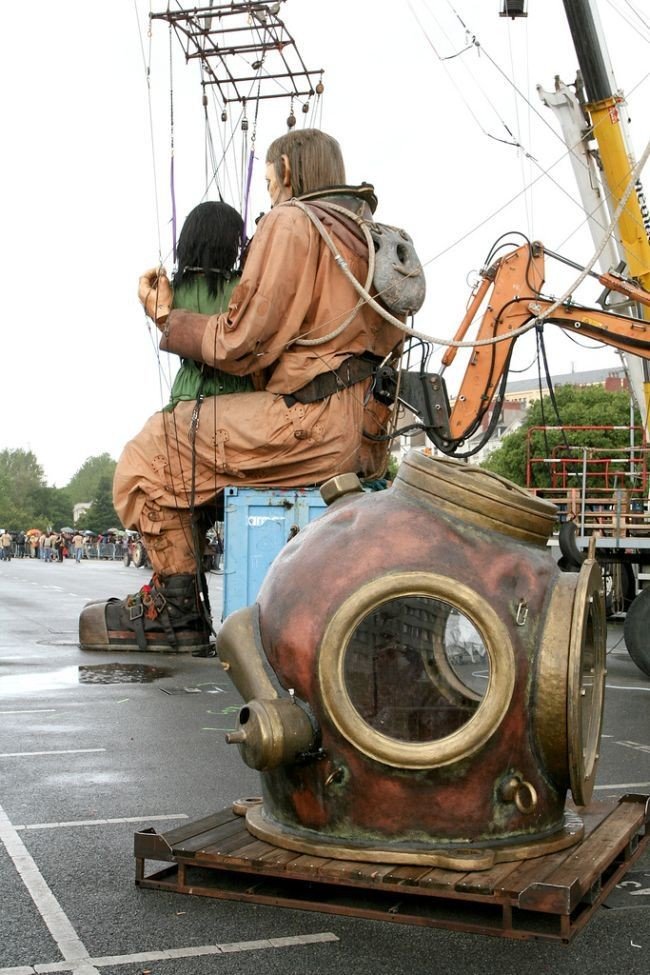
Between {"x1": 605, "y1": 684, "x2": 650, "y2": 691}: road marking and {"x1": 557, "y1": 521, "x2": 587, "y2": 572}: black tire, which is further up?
{"x1": 557, "y1": 521, "x2": 587, "y2": 572}: black tire

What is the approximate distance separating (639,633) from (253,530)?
365 cm

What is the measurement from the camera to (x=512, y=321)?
14.5 meters

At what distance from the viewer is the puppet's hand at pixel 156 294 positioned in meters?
11.5

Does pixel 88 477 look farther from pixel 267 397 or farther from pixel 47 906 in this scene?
pixel 47 906

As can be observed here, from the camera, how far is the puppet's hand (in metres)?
11.5

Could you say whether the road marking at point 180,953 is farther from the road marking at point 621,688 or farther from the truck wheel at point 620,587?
the truck wheel at point 620,587

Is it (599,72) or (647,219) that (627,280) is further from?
(599,72)

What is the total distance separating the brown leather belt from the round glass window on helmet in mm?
6719

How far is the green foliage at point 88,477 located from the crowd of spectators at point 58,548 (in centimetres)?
8561

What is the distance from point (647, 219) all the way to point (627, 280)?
169cm

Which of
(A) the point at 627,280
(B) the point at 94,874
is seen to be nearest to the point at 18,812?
(B) the point at 94,874

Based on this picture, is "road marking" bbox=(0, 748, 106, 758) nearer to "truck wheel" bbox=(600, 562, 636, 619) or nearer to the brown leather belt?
the brown leather belt

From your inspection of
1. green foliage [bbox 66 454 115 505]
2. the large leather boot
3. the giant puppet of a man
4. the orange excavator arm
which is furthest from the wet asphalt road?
green foliage [bbox 66 454 115 505]

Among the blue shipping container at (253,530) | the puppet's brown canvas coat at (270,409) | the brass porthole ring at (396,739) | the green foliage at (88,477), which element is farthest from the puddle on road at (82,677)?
the green foliage at (88,477)
